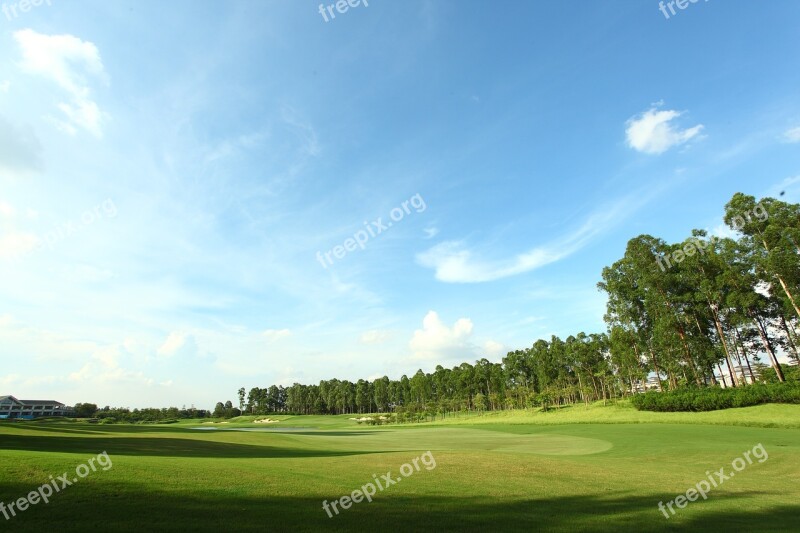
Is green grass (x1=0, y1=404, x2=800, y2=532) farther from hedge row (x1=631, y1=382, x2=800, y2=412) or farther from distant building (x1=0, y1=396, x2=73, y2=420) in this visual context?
distant building (x1=0, y1=396, x2=73, y2=420)

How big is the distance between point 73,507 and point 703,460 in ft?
98.8

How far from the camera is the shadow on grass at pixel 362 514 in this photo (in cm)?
855

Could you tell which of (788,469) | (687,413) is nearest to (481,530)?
(788,469)

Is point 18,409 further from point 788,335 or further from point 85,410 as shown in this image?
point 788,335

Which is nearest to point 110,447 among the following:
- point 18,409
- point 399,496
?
point 399,496

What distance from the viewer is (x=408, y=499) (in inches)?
492

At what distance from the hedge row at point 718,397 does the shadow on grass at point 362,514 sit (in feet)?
150

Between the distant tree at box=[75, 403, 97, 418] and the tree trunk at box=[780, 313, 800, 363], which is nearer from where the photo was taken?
the tree trunk at box=[780, 313, 800, 363]

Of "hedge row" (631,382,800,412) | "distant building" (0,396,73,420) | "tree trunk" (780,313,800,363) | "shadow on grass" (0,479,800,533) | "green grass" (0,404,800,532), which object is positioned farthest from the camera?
"distant building" (0,396,73,420)

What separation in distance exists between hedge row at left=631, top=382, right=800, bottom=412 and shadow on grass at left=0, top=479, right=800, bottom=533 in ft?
150

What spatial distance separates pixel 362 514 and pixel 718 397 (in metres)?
58.5

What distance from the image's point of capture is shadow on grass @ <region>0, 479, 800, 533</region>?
8555 mm

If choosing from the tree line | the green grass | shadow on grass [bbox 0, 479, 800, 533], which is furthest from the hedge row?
shadow on grass [bbox 0, 479, 800, 533]

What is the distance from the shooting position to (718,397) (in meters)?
51.3
